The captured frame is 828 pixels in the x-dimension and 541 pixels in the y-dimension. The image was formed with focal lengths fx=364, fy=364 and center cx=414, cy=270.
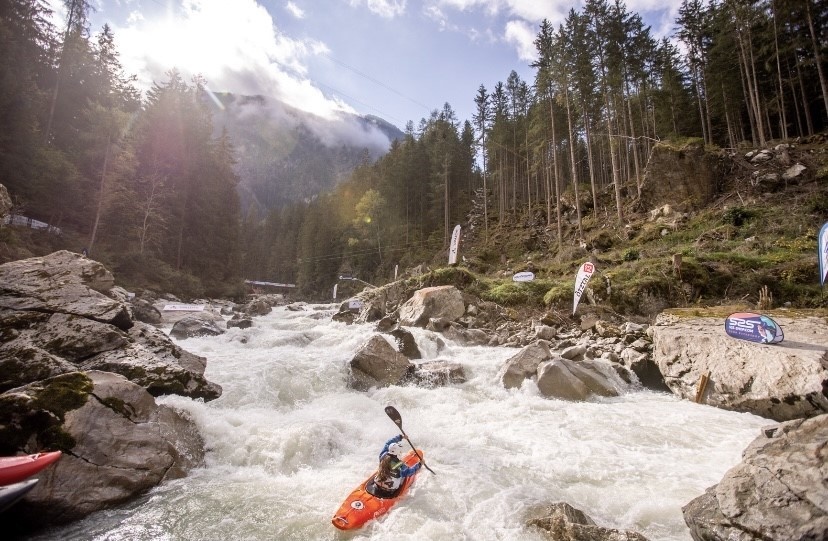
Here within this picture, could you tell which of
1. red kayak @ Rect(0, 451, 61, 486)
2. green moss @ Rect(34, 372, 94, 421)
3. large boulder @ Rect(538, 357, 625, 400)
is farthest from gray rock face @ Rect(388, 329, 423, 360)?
red kayak @ Rect(0, 451, 61, 486)

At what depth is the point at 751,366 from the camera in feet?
26.1

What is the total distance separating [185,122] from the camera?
3731cm

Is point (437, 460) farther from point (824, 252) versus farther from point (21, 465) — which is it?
point (824, 252)

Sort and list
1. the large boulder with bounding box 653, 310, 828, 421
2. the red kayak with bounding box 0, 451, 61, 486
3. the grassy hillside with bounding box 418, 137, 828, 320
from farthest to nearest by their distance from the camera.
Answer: the grassy hillside with bounding box 418, 137, 828, 320, the large boulder with bounding box 653, 310, 828, 421, the red kayak with bounding box 0, 451, 61, 486

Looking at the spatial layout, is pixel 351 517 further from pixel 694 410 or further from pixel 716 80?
pixel 716 80

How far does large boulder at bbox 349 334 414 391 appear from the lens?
33.8ft

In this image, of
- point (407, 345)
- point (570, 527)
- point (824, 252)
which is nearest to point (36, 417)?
point (570, 527)

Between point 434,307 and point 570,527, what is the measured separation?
13285 millimetres

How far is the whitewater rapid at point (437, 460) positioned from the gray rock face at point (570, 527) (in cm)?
17

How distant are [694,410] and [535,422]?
363 cm

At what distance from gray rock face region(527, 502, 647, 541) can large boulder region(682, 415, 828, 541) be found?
2.78 ft

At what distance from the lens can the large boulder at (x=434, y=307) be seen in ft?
55.5

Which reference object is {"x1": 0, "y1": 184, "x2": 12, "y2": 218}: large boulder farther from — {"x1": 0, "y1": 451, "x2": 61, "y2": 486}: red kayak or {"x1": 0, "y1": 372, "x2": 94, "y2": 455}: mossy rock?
{"x1": 0, "y1": 451, "x2": 61, "y2": 486}: red kayak

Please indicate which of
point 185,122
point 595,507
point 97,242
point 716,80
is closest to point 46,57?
point 185,122
